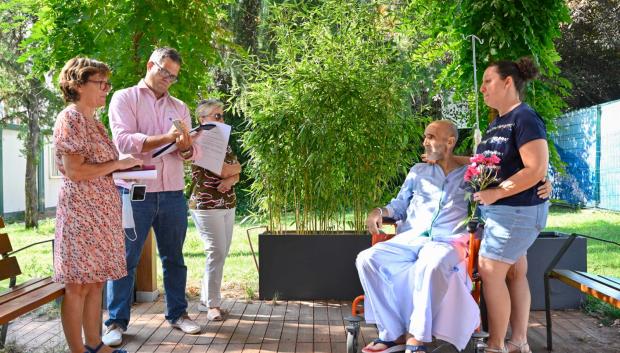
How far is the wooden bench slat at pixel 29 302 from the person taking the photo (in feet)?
8.97

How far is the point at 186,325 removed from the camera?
3982 mm

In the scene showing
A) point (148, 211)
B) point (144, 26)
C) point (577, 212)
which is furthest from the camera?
point (577, 212)

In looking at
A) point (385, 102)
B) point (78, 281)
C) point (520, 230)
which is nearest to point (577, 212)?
point (385, 102)

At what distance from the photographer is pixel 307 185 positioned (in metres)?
4.98

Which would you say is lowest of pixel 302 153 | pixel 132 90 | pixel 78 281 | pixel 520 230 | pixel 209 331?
pixel 209 331

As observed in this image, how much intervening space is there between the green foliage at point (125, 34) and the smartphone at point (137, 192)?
1.35 meters

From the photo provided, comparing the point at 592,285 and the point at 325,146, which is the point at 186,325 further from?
the point at 592,285

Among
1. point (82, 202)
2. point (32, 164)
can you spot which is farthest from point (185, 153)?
point (32, 164)

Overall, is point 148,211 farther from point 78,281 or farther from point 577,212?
point 577,212

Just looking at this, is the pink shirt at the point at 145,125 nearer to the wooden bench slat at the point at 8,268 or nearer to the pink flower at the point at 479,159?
the wooden bench slat at the point at 8,268

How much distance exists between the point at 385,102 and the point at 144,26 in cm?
182

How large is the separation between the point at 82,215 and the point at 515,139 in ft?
6.79

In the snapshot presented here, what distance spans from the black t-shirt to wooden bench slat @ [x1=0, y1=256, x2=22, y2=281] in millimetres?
2460

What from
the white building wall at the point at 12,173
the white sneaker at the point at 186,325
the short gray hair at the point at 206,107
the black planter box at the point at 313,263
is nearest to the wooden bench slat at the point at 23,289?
the white sneaker at the point at 186,325
